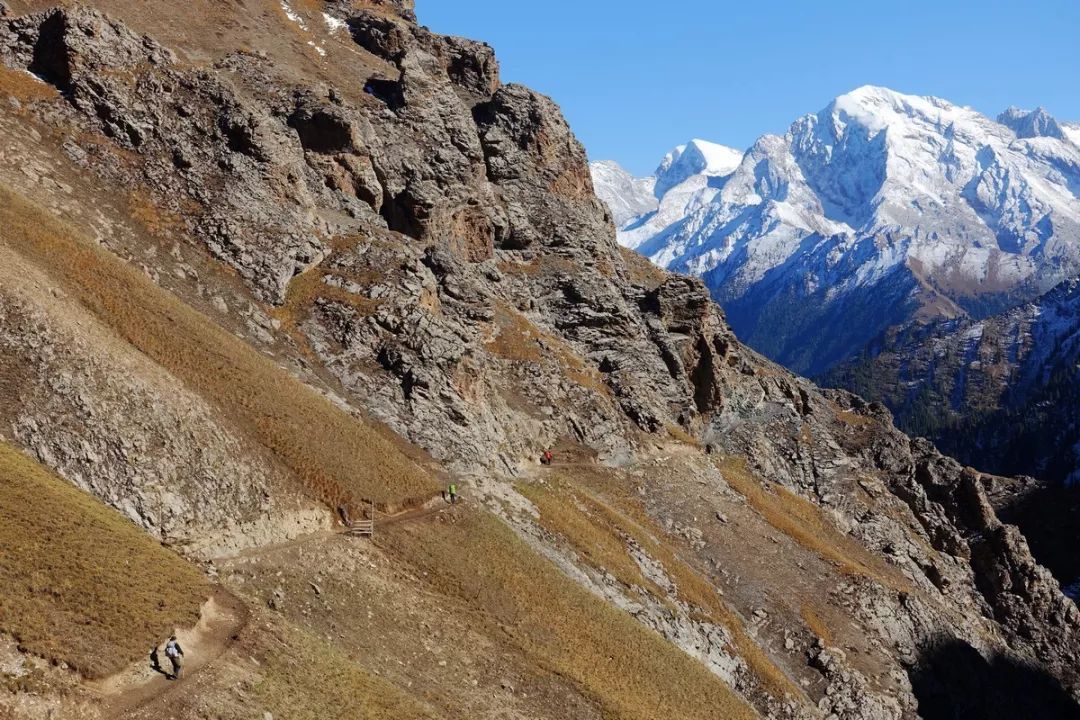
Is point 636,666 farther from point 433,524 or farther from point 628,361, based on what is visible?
point 628,361

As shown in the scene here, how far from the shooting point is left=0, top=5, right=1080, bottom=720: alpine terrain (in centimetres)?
3078

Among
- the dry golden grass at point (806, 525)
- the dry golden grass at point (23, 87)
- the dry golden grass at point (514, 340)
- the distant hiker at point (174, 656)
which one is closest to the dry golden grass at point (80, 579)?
the distant hiker at point (174, 656)

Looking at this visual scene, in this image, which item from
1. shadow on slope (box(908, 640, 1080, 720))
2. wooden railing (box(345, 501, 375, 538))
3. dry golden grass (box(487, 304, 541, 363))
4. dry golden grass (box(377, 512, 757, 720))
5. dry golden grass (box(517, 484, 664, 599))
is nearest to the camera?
dry golden grass (box(377, 512, 757, 720))

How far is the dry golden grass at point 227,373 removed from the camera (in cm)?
4156

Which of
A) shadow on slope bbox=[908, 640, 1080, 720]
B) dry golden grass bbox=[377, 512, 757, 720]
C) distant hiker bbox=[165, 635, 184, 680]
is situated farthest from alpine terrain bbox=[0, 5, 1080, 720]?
shadow on slope bbox=[908, 640, 1080, 720]

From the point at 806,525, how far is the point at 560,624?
47709 millimetres

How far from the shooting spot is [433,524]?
44.0 meters

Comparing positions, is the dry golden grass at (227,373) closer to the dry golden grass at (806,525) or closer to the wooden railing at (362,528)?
the wooden railing at (362,528)

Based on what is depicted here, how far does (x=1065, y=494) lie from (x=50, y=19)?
599 ft

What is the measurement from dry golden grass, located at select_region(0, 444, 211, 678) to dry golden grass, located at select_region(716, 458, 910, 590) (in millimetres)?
56776

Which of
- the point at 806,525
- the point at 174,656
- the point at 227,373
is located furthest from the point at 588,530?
the point at 806,525

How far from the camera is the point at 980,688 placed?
73.6m

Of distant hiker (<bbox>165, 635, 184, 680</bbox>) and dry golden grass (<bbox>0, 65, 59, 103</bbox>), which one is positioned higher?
dry golden grass (<bbox>0, 65, 59, 103</bbox>)

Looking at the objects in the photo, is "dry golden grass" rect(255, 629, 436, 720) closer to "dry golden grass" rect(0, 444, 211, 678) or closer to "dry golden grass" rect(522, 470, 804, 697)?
"dry golden grass" rect(0, 444, 211, 678)
